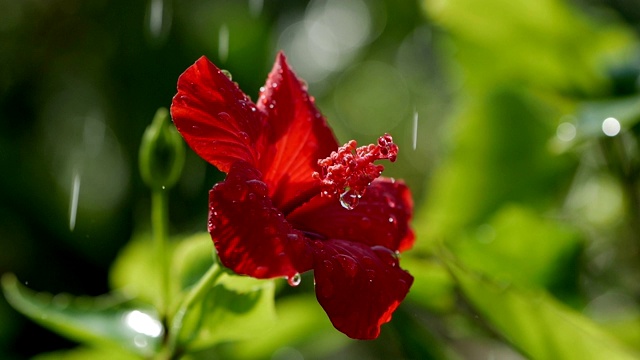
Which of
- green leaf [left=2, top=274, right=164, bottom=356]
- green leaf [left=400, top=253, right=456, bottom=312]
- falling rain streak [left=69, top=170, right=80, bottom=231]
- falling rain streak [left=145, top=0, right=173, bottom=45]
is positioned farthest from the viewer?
falling rain streak [left=145, top=0, right=173, bottom=45]

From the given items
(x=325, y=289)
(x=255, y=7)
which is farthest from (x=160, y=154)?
(x=255, y=7)

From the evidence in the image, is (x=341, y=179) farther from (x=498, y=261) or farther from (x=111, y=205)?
(x=111, y=205)

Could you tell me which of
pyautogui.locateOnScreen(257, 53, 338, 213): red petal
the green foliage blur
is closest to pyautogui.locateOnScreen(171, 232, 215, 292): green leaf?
the green foliage blur

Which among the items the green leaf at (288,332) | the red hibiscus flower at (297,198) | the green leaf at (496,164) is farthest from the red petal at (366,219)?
the green leaf at (496,164)

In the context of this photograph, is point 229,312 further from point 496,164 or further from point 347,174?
point 496,164

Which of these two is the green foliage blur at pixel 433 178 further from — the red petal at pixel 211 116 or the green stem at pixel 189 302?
the red petal at pixel 211 116

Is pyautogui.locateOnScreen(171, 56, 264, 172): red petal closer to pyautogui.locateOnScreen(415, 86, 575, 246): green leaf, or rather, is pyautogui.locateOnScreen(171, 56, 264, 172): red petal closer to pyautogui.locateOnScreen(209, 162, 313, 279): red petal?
pyautogui.locateOnScreen(209, 162, 313, 279): red petal

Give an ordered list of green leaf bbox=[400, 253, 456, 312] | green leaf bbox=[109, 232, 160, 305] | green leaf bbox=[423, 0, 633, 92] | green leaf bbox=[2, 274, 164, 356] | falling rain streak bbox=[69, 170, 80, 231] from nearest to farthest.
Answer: green leaf bbox=[2, 274, 164, 356] → green leaf bbox=[400, 253, 456, 312] → green leaf bbox=[109, 232, 160, 305] → green leaf bbox=[423, 0, 633, 92] → falling rain streak bbox=[69, 170, 80, 231]
